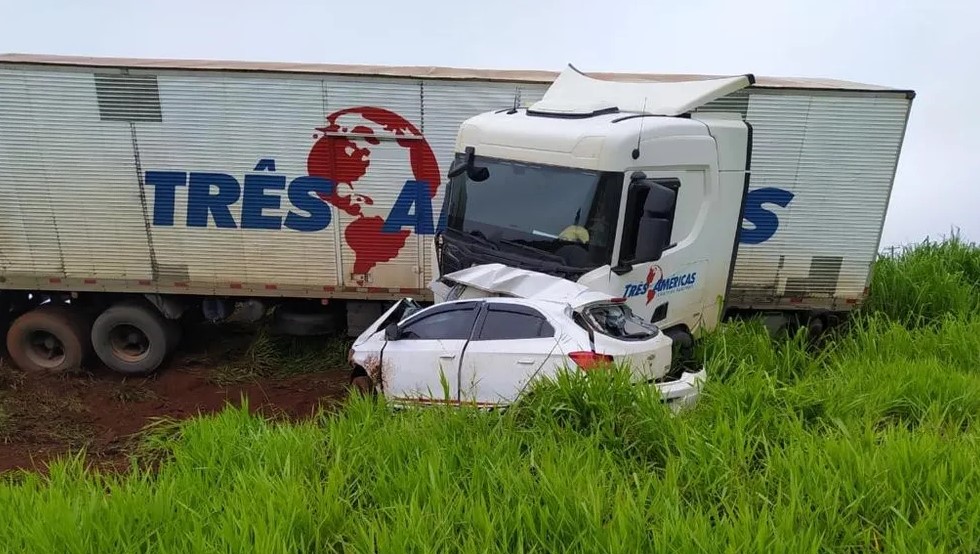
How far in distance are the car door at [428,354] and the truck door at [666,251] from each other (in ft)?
4.61

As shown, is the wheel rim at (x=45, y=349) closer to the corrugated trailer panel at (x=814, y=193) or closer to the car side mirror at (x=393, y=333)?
the car side mirror at (x=393, y=333)

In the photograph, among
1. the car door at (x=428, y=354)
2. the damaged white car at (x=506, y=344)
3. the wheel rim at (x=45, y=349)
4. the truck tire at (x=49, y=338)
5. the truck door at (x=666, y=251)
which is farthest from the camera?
the wheel rim at (x=45, y=349)

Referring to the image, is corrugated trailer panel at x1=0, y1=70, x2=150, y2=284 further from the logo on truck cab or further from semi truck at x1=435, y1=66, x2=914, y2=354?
the logo on truck cab

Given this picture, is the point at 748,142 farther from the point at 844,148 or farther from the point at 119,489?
the point at 119,489

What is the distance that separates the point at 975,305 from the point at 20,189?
1177 centimetres

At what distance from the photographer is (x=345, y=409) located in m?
4.98

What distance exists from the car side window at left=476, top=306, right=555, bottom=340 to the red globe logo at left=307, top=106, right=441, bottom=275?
2787 mm

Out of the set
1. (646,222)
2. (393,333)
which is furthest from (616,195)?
(393,333)

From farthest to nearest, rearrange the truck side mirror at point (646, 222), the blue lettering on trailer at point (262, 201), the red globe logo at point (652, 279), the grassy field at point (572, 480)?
A: the blue lettering on trailer at point (262, 201) → the red globe logo at point (652, 279) → the truck side mirror at point (646, 222) → the grassy field at point (572, 480)

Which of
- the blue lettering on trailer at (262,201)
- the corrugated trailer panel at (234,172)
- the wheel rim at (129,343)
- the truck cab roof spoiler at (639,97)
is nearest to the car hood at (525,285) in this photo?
the truck cab roof spoiler at (639,97)

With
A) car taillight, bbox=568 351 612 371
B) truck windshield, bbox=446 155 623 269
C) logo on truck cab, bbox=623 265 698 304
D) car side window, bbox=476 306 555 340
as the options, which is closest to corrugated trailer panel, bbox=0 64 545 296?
truck windshield, bbox=446 155 623 269

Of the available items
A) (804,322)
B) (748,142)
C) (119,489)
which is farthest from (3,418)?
(804,322)

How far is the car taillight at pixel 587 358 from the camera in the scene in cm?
469

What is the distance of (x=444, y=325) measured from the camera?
5.42 m
